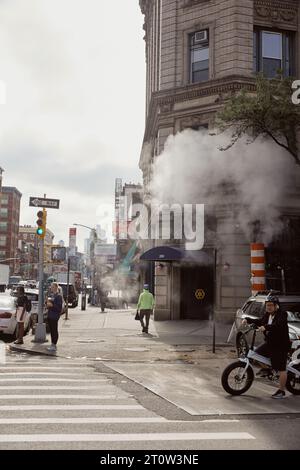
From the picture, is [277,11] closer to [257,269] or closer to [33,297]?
[257,269]

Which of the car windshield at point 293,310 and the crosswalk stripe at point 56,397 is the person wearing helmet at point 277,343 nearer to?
the car windshield at point 293,310

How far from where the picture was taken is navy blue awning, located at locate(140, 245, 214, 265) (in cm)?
1980

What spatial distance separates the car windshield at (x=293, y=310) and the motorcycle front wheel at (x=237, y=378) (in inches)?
92.7

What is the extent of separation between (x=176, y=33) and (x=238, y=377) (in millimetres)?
19137

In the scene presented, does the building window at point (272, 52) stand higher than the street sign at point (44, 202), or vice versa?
the building window at point (272, 52)

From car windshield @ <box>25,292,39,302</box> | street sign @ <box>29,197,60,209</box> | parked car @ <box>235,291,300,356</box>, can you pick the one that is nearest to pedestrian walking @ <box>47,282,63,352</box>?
street sign @ <box>29,197,60,209</box>

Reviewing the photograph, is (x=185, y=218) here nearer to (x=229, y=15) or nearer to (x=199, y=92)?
(x=199, y=92)

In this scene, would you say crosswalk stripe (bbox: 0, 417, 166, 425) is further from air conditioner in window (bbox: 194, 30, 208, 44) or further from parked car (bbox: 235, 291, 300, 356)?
air conditioner in window (bbox: 194, 30, 208, 44)

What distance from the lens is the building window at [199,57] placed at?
2269 cm

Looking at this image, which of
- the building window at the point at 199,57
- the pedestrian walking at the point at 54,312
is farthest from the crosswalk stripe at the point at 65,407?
the building window at the point at 199,57
